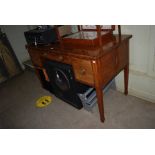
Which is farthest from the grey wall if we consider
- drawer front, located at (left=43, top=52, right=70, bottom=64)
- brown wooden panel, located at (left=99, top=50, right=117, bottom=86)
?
brown wooden panel, located at (left=99, top=50, right=117, bottom=86)

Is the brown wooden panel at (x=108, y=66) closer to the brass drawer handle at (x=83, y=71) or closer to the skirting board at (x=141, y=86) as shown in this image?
the brass drawer handle at (x=83, y=71)

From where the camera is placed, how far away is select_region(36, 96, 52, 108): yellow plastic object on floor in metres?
2.31

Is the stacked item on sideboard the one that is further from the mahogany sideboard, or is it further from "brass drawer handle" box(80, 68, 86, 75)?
"brass drawer handle" box(80, 68, 86, 75)

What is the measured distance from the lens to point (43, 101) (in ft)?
7.84

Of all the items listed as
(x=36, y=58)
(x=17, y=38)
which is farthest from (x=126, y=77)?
(x=17, y=38)

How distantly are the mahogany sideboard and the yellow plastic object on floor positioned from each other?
83 cm

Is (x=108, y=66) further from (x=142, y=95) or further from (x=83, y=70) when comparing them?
(x=142, y=95)

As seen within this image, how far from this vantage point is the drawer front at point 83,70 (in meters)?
1.42

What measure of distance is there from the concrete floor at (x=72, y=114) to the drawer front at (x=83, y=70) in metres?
0.62

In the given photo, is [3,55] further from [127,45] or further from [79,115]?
[127,45]

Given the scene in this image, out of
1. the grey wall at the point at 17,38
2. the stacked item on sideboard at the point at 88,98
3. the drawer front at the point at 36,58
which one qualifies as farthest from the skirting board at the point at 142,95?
the grey wall at the point at 17,38

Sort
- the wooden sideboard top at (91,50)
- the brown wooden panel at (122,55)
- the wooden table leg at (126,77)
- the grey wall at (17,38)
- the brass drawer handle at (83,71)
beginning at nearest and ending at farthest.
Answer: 1. the wooden sideboard top at (91,50)
2. the brass drawer handle at (83,71)
3. the brown wooden panel at (122,55)
4. the wooden table leg at (126,77)
5. the grey wall at (17,38)

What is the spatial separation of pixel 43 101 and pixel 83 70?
46.6 inches
